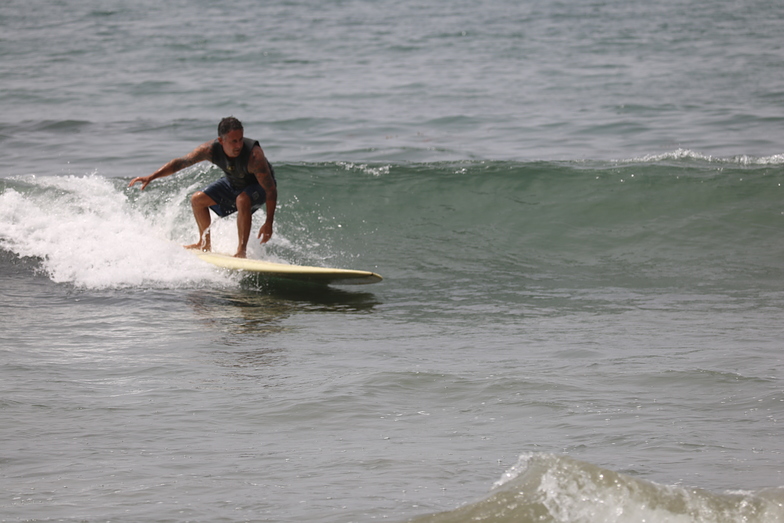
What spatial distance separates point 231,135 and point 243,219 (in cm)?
85

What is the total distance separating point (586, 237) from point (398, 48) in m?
14.6

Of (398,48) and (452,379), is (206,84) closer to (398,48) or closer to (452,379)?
(398,48)

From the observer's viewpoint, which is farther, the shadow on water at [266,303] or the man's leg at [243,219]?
the man's leg at [243,219]

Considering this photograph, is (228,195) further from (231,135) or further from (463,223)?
(463,223)

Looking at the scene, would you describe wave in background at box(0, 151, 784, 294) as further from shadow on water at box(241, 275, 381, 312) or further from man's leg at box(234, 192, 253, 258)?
shadow on water at box(241, 275, 381, 312)

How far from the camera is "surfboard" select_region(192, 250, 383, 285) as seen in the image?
23.3ft

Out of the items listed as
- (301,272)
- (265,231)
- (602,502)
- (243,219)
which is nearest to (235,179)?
(243,219)

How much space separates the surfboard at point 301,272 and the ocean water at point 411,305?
13cm

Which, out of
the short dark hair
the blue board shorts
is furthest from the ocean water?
the short dark hair

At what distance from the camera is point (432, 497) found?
335cm

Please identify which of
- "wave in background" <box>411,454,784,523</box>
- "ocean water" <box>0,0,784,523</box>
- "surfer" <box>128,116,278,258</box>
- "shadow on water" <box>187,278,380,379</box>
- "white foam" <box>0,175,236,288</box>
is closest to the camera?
"wave in background" <box>411,454,784,523</box>

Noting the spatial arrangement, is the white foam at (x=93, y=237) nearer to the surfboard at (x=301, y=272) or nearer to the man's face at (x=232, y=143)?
the surfboard at (x=301, y=272)

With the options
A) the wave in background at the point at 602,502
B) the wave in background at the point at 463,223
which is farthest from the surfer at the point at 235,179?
the wave in background at the point at 602,502

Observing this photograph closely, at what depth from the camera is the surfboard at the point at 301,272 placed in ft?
23.3
